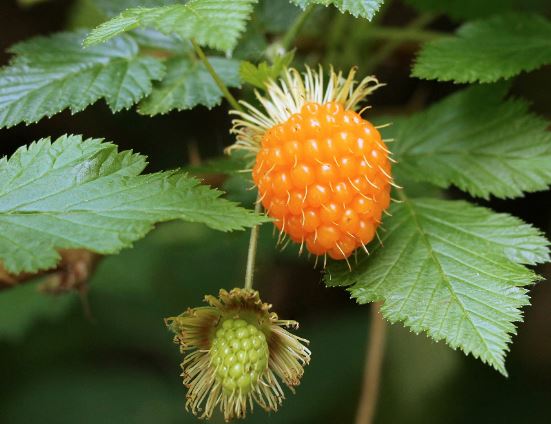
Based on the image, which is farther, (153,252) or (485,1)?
(153,252)

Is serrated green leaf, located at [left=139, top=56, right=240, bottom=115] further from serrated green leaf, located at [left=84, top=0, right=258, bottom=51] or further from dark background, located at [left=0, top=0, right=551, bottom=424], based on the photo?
dark background, located at [left=0, top=0, right=551, bottom=424]

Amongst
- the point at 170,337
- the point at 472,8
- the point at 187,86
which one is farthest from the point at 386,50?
the point at 170,337

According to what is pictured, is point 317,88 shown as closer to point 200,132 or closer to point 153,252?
point 200,132

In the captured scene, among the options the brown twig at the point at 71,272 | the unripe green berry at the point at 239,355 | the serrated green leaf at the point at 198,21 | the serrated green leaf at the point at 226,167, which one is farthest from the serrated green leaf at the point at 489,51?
the brown twig at the point at 71,272

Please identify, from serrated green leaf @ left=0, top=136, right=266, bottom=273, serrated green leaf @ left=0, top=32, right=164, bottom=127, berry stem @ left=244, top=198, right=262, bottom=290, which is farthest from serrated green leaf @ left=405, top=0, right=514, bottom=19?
serrated green leaf @ left=0, top=136, right=266, bottom=273

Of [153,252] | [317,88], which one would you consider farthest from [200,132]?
[317,88]

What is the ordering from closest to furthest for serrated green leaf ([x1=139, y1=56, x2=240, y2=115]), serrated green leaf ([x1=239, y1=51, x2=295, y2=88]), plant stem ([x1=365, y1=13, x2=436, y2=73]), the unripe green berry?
the unripe green berry, serrated green leaf ([x1=239, y1=51, x2=295, y2=88]), serrated green leaf ([x1=139, y1=56, x2=240, y2=115]), plant stem ([x1=365, y1=13, x2=436, y2=73])

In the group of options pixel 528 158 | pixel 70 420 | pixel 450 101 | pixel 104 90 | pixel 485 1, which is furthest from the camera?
pixel 70 420

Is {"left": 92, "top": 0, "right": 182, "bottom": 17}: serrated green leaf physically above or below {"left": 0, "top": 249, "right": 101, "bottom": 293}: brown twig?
above

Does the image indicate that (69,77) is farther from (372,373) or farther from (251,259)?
(372,373)
